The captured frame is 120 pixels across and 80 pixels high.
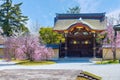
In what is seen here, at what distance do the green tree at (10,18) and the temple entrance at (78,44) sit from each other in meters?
9.45

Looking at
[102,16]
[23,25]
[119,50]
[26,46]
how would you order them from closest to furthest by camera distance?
[26,46] → [119,50] → [102,16] → [23,25]

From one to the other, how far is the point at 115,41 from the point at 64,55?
9.52 meters

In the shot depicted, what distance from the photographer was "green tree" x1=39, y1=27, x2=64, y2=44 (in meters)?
45.7

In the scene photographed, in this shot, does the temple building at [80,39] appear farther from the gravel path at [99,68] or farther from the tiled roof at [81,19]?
the gravel path at [99,68]

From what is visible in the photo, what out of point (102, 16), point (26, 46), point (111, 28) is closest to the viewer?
point (26, 46)

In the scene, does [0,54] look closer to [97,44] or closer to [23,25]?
[23,25]

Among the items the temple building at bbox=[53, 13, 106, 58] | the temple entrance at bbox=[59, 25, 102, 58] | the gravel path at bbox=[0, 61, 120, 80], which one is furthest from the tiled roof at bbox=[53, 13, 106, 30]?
the gravel path at bbox=[0, 61, 120, 80]

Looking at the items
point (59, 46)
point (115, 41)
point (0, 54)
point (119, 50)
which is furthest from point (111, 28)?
point (0, 54)

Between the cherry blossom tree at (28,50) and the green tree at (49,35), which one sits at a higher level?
the green tree at (49,35)

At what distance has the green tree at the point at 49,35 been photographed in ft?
150

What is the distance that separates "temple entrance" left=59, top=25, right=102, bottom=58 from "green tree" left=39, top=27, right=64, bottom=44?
5486 millimetres

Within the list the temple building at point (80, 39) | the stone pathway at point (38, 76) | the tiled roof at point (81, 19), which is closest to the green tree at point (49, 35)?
the tiled roof at point (81, 19)

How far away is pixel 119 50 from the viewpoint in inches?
1478

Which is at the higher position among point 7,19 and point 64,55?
point 7,19
